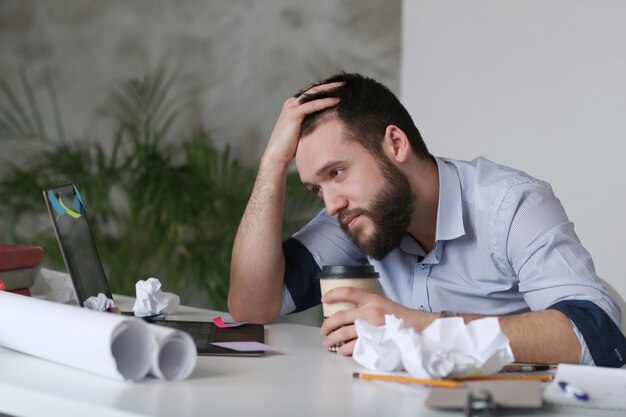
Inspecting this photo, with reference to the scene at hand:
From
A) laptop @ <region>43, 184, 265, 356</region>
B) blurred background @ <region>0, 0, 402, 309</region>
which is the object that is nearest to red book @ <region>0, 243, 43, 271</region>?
laptop @ <region>43, 184, 265, 356</region>

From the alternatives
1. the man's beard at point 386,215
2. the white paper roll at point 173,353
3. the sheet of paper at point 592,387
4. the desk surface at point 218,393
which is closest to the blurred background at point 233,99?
the man's beard at point 386,215

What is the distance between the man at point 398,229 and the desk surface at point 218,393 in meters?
0.26

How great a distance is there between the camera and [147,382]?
129 cm

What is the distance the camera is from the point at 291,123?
205 centimetres

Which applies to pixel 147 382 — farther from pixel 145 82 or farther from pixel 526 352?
pixel 145 82

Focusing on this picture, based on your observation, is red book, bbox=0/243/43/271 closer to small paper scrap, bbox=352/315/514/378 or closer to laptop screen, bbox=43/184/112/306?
laptop screen, bbox=43/184/112/306

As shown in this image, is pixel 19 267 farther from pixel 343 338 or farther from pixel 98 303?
pixel 343 338

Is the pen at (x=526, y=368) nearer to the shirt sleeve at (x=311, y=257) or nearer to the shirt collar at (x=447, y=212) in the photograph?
the shirt collar at (x=447, y=212)

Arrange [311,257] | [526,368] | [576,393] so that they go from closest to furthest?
[576,393] → [526,368] → [311,257]

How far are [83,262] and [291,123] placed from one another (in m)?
0.56

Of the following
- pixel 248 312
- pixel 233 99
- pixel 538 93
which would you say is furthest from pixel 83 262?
pixel 233 99

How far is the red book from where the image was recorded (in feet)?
6.63

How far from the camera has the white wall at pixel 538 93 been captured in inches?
113

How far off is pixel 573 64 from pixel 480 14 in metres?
0.42
